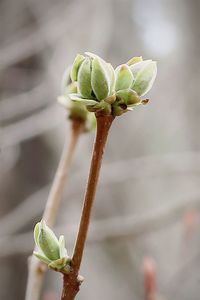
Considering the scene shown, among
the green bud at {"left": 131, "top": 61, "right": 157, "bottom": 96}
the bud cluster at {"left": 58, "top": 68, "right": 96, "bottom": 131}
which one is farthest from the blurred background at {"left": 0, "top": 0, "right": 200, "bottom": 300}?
the green bud at {"left": 131, "top": 61, "right": 157, "bottom": 96}

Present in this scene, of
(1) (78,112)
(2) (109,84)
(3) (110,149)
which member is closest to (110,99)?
(2) (109,84)

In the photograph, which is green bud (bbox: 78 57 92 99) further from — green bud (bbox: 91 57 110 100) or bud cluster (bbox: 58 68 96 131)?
bud cluster (bbox: 58 68 96 131)

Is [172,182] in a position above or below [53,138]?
below

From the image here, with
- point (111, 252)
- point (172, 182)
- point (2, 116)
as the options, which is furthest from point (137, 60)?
point (172, 182)

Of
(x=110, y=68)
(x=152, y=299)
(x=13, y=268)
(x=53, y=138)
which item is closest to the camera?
(x=110, y=68)

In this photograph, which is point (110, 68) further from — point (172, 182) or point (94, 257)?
point (172, 182)

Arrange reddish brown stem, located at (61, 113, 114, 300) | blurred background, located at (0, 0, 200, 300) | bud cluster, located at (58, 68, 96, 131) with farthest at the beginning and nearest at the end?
blurred background, located at (0, 0, 200, 300) < bud cluster, located at (58, 68, 96, 131) < reddish brown stem, located at (61, 113, 114, 300)

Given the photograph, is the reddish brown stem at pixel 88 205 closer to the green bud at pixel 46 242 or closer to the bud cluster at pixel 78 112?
the green bud at pixel 46 242
